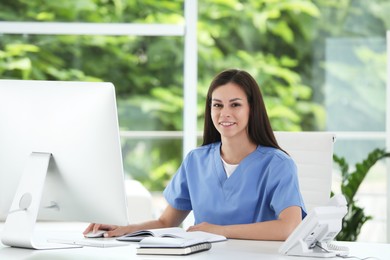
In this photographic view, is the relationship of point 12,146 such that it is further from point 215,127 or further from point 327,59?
point 327,59

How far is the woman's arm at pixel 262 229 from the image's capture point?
276 cm

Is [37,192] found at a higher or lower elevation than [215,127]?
lower

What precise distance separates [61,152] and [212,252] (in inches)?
21.1

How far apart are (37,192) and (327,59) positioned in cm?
364

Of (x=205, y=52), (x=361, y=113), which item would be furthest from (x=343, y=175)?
(x=205, y=52)

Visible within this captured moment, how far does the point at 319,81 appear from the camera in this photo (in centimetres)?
582

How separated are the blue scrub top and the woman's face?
0.35 ft

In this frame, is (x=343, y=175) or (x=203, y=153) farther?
(x=343, y=175)

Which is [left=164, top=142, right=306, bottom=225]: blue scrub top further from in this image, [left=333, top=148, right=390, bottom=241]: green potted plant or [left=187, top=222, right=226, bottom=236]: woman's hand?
[left=333, top=148, right=390, bottom=241]: green potted plant

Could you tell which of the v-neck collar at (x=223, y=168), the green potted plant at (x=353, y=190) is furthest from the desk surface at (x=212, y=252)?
the green potted plant at (x=353, y=190)

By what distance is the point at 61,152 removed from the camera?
2508 millimetres

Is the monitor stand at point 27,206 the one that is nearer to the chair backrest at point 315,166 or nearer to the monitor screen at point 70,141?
the monitor screen at point 70,141

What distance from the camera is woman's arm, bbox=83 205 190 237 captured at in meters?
2.82

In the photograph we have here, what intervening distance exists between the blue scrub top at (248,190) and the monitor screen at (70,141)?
0.58m
